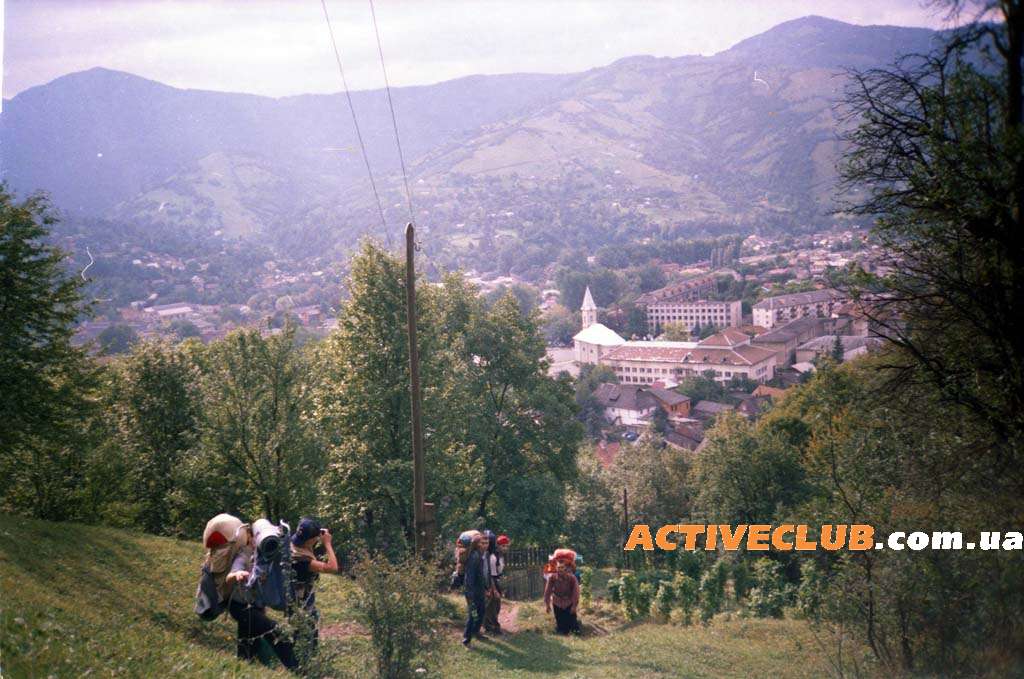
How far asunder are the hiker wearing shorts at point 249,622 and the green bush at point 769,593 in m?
11.4

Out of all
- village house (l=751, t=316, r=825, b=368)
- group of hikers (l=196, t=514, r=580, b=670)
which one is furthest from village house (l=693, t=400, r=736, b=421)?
group of hikers (l=196, t=514, r=580, b=670)

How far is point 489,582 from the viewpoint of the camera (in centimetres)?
→ 944

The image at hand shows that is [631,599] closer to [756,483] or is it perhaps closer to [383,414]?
[383,414]

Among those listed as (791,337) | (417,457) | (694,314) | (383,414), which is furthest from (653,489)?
(694,314)

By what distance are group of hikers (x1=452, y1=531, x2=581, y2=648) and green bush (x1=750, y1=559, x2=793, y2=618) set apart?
636 centimetres

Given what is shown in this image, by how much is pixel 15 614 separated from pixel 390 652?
Result: 296cm

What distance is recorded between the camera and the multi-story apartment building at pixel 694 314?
102m

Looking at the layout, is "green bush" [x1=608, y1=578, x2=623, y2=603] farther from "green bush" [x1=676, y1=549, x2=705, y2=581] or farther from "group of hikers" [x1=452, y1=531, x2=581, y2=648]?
"green bush" [x1=676, y1=549, x2=705, y2=581]

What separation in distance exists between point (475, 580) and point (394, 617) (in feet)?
9.47

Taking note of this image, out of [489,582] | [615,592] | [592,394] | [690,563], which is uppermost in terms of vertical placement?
[489,582]

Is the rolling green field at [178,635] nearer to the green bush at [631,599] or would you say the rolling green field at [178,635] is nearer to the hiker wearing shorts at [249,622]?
the hiker wearing shorts at [249,622]

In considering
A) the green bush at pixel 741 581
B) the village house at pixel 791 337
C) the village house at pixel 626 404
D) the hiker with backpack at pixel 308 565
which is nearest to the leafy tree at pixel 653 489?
the green bush at pixel 741 581

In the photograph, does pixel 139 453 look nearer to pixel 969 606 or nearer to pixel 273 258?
pixel 969 606

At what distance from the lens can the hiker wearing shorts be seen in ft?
20.1
